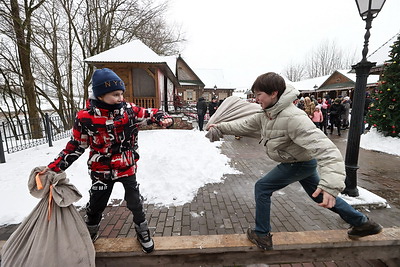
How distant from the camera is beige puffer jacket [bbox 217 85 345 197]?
1.51m

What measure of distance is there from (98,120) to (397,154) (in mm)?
9099

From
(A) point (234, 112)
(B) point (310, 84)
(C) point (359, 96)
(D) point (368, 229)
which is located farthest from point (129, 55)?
(B) point (310, 84)

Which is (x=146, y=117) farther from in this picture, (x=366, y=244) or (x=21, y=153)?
(x=21, y=153)

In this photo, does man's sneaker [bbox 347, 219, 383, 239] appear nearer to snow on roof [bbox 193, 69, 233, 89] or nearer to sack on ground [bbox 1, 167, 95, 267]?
sack on ground [bbox 1, 167, 95, 267]

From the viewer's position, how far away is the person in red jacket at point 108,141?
72.0 inches

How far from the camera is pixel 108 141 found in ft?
6.21

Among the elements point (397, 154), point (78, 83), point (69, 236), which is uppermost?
point (78, 83)

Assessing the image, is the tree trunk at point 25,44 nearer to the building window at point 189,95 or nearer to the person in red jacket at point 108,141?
the person in red jacket at point 108,141

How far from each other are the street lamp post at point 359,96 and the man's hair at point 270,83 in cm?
234

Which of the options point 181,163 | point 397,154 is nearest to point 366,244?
point 181,163

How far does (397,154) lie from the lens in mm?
6789

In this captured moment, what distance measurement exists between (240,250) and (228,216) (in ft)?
3.75

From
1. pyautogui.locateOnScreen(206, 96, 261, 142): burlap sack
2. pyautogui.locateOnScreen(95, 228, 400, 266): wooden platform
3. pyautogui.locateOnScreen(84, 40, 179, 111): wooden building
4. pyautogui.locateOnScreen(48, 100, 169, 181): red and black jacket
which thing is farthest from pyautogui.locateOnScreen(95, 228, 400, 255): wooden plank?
pyautogui.locateOnScreen(84, 40, 179, 111): wooden building

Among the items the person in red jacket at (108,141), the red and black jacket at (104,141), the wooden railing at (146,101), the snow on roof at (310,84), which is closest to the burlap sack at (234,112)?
the person in red jacket at (108,141)
